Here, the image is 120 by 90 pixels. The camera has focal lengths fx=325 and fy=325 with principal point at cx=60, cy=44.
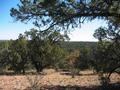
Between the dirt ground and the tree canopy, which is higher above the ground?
the tree canopy

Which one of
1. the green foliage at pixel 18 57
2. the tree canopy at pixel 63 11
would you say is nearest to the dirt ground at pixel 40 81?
the tree canopy at pixel 63 11

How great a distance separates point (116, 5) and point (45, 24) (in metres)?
3.47

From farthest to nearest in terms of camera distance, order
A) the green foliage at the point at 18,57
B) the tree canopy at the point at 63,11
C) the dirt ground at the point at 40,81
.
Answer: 1. the green foliage at the point at 18,57
2. the dirt ground at the point at 40,81
3. the tree canopy at the point at 63,11

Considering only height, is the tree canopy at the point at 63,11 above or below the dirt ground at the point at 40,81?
above

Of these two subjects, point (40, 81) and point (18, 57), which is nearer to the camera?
point (40, 81)

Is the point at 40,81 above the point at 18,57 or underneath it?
underneath

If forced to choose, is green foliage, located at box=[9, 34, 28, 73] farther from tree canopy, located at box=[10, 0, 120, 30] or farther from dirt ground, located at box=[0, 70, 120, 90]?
tree canopy, located at box=[10, 0, 120, 30]

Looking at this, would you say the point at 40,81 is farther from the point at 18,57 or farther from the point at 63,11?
the point at 18,57

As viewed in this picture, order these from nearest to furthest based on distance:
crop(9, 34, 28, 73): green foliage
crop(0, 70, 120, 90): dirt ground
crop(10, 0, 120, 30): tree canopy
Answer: crop(10, 0, 120, 30): tree canopy, crop(0, 70, 120, 90): dirt ground, crop(9, 34, 28, 73): green foliage

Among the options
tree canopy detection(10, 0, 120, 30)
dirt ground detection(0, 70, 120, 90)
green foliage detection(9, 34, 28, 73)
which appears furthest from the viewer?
green foliage detection(9, 34, 28, 73)

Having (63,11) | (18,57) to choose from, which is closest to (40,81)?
(63,11)

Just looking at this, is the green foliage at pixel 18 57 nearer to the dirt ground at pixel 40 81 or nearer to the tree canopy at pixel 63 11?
the dirt ground at pixel 40 81

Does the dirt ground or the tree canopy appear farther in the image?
the dirt ground

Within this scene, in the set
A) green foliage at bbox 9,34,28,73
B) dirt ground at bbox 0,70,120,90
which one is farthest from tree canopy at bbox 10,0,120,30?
green foliage at bbox 9,34,28,73
